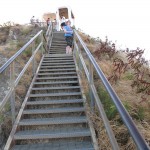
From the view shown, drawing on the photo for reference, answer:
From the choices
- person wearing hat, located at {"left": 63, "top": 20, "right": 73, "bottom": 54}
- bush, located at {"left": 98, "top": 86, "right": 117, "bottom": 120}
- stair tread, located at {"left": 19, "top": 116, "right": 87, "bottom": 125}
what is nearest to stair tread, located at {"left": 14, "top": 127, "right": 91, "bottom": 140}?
stair tread, located at {"left": 19, "top": 116, "right": 87, "bottom": 125}

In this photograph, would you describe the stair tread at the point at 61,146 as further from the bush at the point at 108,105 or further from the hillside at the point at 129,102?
the bush at the point at 108,105

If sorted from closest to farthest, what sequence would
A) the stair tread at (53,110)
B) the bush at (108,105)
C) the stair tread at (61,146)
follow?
the stair tread at (61,146), the bush at (108,105), the stair tread at (53,110)

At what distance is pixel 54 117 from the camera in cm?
589

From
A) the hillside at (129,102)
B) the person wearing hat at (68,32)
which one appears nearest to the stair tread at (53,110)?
the hillside at (129,102)

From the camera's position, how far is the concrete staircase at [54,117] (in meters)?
4.91

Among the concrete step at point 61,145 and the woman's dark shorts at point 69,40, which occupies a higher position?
the woman's dark shorts at point 69,40

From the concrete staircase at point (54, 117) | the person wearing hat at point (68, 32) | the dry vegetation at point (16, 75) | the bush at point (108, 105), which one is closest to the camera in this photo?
the concrete staircase at point (54, 117)

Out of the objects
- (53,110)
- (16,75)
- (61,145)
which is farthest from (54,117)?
(16,75)

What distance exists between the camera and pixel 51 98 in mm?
6660

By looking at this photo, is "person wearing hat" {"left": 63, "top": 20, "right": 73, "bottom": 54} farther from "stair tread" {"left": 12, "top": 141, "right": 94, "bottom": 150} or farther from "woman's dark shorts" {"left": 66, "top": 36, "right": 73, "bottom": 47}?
"stair tread" {"left": 12, "top": 141, "right": 94, "bottom": 150}

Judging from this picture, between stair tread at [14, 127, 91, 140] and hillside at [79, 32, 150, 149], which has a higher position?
hillside at [79, 32, 150, 149]

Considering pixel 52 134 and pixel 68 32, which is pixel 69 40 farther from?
pixel 52 134

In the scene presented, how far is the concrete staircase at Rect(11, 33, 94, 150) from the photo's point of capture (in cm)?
491

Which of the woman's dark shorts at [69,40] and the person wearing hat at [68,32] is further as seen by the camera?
the woman's dark shorts at [69,40]
